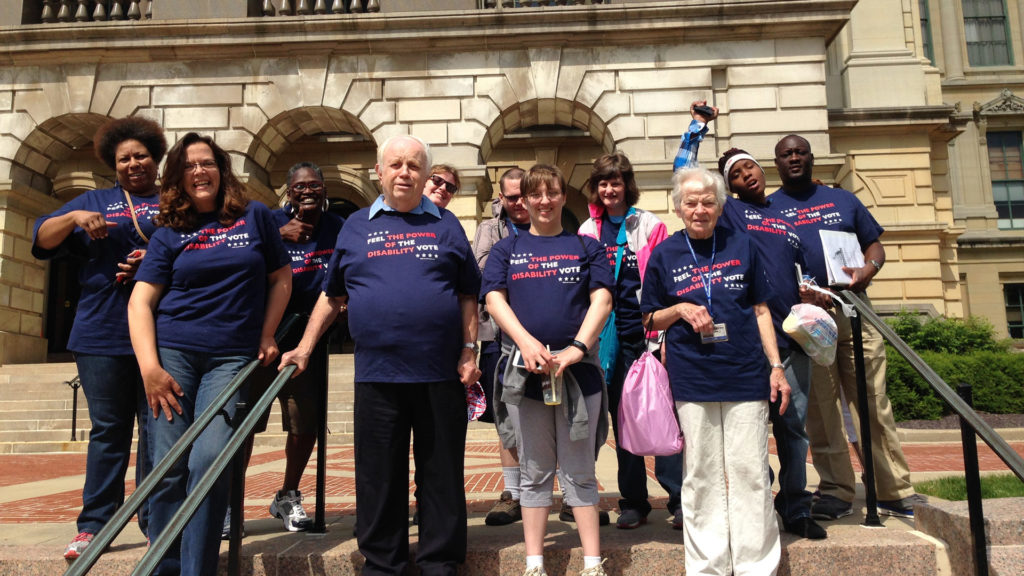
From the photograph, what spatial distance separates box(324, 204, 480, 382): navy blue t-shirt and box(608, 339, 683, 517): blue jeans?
1.19 m

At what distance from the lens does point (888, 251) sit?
17.6m

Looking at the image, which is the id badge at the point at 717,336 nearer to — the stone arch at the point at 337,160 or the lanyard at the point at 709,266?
the lanyard at the point at 709,266

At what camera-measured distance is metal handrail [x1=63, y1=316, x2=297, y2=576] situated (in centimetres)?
239

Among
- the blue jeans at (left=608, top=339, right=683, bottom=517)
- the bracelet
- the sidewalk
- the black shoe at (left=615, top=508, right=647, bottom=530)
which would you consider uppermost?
the bracelet

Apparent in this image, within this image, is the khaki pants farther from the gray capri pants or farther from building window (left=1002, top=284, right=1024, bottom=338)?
building window (left=1002, top=284, right=1024, bottom=338)

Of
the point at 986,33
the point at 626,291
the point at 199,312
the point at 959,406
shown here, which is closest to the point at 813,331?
the point at 959,406

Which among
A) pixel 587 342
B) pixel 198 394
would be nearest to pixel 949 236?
pixel 587 342

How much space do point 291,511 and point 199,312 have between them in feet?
4.94

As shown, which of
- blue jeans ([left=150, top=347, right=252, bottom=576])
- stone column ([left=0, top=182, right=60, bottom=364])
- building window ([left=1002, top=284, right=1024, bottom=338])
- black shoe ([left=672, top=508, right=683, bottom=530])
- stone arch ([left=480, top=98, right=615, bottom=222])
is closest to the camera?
blue jeans ([left=150, top=347, right=252, bottom=576])

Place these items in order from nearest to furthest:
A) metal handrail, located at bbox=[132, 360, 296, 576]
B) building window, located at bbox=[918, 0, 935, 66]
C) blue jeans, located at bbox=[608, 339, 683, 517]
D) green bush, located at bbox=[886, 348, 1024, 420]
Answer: metal handrail, located at bbox=[132, 360, 296, 576] < blue jeans, located at bbox=[608, 339, 683, 517] < green bush, located at bbox=[886, 348, 1024, 420] < building window, located at bbox=[918, 0, 935, 66]

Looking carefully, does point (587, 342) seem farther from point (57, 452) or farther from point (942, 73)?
point (942, 73)

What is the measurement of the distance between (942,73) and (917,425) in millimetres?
22093

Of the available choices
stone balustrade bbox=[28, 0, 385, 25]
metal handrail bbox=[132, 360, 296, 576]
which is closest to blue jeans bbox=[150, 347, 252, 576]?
metal handrail bbox=[132, 360, 296, 576]

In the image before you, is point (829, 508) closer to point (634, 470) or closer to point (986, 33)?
point (634, 470)
